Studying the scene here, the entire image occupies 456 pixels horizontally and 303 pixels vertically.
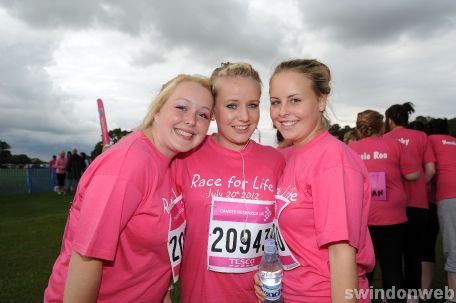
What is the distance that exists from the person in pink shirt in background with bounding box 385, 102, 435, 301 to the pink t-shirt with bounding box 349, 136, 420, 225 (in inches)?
11.9

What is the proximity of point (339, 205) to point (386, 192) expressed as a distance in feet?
9.28

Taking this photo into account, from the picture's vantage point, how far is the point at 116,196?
1.66 meters

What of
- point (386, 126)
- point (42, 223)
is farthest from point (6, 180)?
point (386, 126)

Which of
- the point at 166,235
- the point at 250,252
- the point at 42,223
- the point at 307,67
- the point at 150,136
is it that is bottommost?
the point at 42,223

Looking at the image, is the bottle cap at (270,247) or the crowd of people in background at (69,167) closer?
the bottle cap at (270,247)

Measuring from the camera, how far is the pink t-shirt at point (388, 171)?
4.08 m

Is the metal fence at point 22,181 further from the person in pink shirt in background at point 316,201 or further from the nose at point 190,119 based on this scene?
the person in pink shirt in background at point 316,201

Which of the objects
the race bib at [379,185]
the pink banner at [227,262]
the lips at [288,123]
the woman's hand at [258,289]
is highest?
the lips at [288,123]

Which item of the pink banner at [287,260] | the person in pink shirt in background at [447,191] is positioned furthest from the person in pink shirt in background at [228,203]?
the person in pink shirt in background at [447,191]

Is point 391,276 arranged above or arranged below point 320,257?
below

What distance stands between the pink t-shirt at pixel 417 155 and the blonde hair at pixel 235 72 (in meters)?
→ 2.82

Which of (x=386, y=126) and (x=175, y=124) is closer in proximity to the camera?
(x=175, y=124)

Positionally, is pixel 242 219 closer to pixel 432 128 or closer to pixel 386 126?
pixel 386 126

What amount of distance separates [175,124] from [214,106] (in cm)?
47
